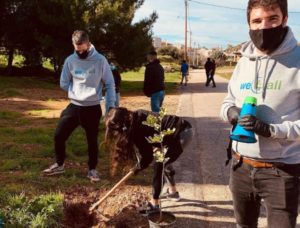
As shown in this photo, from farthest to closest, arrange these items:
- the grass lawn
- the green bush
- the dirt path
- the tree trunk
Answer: the tree trunk < the grass lawn < the dirt path < the green bush

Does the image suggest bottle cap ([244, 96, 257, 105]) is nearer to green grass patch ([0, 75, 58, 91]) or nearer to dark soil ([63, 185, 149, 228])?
dark soil ([63, 185, 149, 228])

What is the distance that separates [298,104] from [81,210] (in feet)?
7.82

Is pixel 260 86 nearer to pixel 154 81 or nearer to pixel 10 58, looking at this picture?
pixel 154 81

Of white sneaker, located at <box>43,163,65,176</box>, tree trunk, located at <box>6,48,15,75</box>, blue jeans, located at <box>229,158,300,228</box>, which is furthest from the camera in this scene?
tree trunk, located at <box>6,48,15,75</box>

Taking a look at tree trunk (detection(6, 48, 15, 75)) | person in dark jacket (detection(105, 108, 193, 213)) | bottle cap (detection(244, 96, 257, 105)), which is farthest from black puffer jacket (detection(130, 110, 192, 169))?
tree trunk (detection(6, 48, 15, 75))

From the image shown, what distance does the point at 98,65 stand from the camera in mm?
5242

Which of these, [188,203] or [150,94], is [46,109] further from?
[188,203]

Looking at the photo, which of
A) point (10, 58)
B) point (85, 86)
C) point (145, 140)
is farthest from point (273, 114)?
point (10, 58)

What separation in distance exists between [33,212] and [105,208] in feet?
3.14

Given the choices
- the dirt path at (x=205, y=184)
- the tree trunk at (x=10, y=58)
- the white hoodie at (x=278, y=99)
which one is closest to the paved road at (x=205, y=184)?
the dirt path at (x=205, y=184)

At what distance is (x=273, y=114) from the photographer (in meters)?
2.18

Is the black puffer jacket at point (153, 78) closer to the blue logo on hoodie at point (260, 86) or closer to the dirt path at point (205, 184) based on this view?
the dirt path at point (205, 184)

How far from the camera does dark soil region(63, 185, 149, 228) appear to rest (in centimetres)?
381

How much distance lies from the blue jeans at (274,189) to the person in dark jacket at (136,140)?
160 cm
